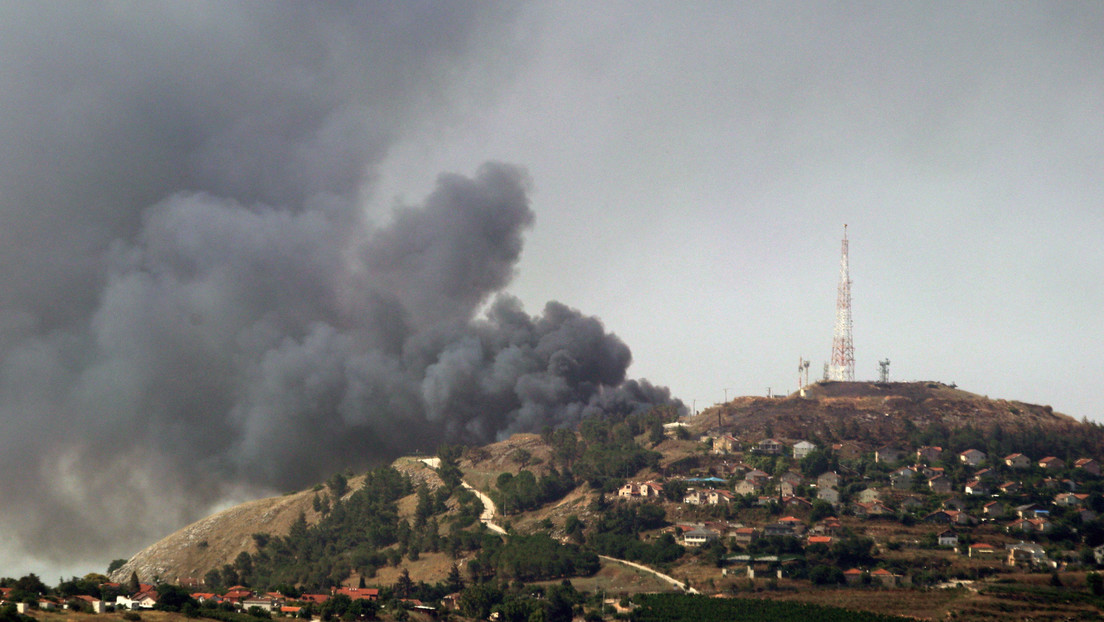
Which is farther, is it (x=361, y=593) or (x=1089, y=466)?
(x=1089, y=466)

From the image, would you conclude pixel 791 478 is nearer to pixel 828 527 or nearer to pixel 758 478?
pixel 758 478

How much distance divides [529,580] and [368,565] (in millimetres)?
20172

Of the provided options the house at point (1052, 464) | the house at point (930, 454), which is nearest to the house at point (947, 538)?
the house at point (930, 454)

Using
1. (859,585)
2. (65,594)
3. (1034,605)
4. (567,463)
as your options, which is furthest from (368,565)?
(1034,605)

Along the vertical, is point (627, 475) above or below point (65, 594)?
above

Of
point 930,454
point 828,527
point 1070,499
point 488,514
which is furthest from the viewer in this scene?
point 930,454

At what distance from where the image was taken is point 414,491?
133 metres

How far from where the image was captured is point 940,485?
119188 millimetres

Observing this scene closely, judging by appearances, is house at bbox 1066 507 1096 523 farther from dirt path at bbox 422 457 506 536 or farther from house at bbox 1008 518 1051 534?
dirt path at bbox 422 457 506 536

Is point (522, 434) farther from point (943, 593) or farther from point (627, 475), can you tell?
point (943, 593)

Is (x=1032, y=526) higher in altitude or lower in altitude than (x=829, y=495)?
lower

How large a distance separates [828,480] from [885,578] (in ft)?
78.4

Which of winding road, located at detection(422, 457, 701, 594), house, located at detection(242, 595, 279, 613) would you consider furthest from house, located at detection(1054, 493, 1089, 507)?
house, located at detection(242, 595, 279, 613)

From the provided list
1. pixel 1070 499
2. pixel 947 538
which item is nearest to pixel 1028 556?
pixel 947 538
